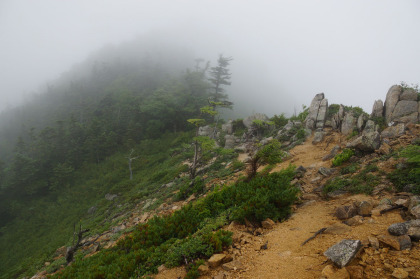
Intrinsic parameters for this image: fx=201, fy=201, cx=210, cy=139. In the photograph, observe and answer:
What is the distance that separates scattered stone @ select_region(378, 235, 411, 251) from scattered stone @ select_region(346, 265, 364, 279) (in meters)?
0.96

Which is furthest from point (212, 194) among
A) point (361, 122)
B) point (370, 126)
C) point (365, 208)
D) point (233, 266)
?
point (361, 122)

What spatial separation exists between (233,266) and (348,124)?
1354 cm

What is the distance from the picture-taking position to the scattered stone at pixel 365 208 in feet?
18.9

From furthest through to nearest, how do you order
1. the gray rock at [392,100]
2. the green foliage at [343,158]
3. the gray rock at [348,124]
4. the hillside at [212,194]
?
the gray rock at [348,124]
the gray rock at [392,100]
the green foliage at [343,158]
the hillside at [212,194]

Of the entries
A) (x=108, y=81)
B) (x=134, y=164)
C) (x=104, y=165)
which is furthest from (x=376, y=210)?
(x=108, y=81)

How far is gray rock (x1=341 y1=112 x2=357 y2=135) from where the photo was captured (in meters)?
13.7

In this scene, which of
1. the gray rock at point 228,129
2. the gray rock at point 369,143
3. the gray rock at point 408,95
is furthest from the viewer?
the gray rock at point 228,129

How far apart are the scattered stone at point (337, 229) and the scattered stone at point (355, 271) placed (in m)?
1.59

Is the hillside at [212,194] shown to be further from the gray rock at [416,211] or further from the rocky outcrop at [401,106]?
the gray rock at [416,211]

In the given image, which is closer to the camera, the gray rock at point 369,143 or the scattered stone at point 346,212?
the scattered stone at point 346,212

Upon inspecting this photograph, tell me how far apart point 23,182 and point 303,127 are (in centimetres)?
4132

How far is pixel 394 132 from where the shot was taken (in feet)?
34.1

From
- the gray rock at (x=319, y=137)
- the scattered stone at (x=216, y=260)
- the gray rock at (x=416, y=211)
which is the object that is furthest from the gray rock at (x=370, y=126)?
the scattered stone at (x=216, y=260)

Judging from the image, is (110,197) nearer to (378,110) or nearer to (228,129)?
(228,129)
